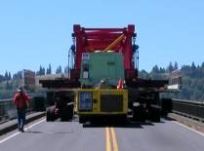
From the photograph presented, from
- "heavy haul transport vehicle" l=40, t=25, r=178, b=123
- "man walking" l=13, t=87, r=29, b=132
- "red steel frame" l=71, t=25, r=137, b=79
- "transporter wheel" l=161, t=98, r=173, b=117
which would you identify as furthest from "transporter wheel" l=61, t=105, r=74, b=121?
"transporter wheel" l=161, t=98, r=173, b=117

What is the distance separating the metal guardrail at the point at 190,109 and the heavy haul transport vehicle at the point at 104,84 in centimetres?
167

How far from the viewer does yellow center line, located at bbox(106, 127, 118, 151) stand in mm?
20672

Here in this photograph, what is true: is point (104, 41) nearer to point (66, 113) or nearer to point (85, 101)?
point (66, 113)

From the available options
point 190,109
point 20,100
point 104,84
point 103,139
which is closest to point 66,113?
point 104,84

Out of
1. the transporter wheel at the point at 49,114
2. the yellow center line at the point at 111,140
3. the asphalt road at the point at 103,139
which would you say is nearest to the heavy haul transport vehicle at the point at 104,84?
the transporter wheel at the point at 49,114

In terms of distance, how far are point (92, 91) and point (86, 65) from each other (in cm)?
373

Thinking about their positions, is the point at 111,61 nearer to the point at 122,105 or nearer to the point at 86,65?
the point at 86,65

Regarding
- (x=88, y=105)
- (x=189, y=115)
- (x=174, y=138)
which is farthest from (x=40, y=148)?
(x=189, y=115)

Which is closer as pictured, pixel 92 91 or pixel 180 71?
pixel 92 91

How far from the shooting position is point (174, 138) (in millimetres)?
25109

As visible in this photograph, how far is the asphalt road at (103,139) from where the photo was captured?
21203 millimetres

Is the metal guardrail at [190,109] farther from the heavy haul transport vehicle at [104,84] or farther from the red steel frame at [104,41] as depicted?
the red steel frame at [104,41]

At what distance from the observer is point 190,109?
3775 centimetres

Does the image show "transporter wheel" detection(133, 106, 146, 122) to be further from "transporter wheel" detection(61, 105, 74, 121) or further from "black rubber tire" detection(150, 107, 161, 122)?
"transporter wheel" detection(61, 105, 74, 121)
